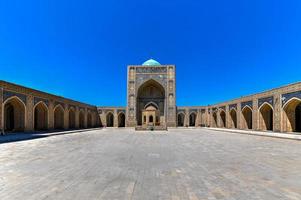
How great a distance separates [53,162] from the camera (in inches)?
213

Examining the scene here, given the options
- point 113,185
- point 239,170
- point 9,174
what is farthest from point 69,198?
point 239,170

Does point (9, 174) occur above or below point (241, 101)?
below

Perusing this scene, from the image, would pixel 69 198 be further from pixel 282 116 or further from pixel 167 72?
pixel 167 72

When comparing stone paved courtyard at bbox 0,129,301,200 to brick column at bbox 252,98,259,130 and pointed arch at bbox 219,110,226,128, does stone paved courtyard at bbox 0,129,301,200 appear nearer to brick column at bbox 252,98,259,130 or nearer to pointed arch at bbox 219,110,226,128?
brick column at bbox 252,98,259,130

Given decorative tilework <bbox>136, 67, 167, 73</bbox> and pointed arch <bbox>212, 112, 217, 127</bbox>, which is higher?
decorative tilework <bbox>136, 67, 167, 73</bbox>

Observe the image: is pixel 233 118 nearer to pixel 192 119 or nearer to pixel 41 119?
pixel 192 119

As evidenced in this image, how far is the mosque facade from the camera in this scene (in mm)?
17172

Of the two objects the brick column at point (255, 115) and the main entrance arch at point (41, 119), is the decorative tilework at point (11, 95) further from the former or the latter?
the brick column at point (255, 115)

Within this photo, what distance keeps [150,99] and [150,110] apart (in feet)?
16.7

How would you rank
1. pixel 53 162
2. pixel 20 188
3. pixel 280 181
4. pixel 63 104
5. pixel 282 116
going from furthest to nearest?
pixel 63 104
pixel 282 116
pixel 53 162
pixel 280 181
pixel 20 188

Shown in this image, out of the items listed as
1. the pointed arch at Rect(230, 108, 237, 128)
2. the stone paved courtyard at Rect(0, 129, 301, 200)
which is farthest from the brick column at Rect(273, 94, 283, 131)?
the stone paved courtyard at Rect(0, 129, 301, 200)

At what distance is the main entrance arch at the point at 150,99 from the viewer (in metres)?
36.4

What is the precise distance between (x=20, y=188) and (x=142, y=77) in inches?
1255

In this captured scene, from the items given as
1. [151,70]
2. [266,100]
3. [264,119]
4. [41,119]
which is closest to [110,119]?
[151,70]
